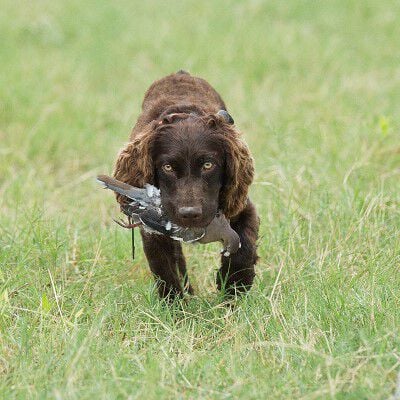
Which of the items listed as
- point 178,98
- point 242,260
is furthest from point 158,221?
point 178,98

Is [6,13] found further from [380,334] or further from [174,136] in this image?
[380,334]

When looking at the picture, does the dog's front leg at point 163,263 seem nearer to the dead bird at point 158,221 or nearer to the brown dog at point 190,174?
the brown dog at point 190,174

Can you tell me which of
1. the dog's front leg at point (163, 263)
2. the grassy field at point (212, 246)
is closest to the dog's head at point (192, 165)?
the dog's front leg at point (163, 263)

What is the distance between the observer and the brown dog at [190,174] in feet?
15.2

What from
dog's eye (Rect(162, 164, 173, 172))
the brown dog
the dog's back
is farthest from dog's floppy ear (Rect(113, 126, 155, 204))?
the dog's back

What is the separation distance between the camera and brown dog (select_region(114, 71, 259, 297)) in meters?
4.62

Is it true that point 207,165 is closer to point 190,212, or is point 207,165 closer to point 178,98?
point 190,212

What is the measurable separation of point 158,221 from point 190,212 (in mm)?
296

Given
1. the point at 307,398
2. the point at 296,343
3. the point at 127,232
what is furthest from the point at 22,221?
the point at 307,398

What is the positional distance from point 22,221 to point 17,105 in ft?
10.0

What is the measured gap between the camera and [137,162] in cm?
486

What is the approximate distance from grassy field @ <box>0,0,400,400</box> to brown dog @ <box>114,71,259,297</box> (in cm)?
19

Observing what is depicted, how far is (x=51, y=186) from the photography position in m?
7.45

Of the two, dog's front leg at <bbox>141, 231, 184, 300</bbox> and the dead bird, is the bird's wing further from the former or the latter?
dog's front leg at <bbox>141, 231, 184, 300</bbox>
